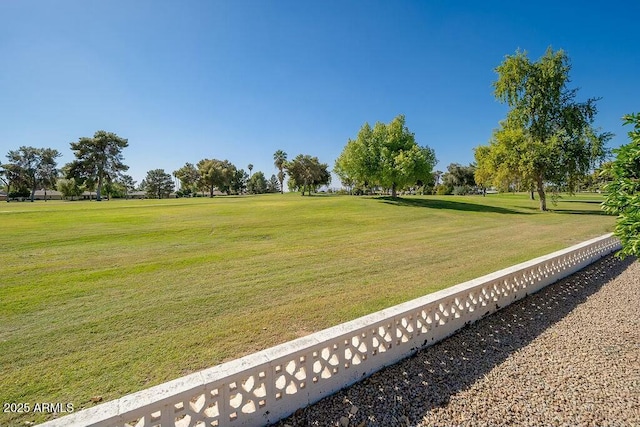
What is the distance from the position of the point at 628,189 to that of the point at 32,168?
103m

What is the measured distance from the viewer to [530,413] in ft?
10.0

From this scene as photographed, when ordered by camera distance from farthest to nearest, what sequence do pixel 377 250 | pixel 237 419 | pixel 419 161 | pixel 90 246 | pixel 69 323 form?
pixel 419 161 → pixel 377 250 → pixel 90 246 → pixel 69 323 → pixel 237 419

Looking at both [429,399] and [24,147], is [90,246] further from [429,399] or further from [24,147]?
[24,147]

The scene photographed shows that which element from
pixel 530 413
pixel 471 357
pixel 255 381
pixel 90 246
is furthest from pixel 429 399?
pixel 90 246

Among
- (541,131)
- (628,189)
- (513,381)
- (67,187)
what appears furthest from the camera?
(67,187)

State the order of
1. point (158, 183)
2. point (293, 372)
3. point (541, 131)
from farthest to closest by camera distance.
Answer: point (158, 183), point (541, 131), point (293, 372)

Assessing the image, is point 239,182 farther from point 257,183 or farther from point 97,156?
point 97,156

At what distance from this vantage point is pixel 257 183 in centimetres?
9756

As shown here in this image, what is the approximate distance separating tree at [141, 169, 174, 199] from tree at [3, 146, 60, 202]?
73.5ft

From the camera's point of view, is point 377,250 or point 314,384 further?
point 377,250

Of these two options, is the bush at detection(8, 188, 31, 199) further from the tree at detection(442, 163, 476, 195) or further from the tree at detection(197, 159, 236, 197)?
the tree at detection(442, 163, 476, 195)

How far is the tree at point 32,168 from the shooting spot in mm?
70000

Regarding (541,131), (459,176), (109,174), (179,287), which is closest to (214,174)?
(109,174)

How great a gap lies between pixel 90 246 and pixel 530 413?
12625 millimetres
